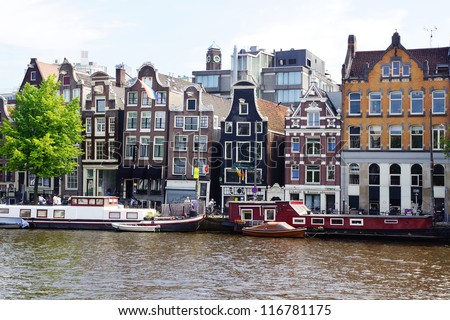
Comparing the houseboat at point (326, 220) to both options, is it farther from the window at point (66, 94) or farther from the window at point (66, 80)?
the window at point (66, 80)

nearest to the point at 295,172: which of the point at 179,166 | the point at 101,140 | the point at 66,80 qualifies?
the point at 179,166

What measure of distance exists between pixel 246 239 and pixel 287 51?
51.5 metres

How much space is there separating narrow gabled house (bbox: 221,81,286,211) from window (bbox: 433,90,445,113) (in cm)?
1380

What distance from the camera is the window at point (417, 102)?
5900cm

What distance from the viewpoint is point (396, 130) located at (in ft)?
196

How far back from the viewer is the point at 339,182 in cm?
6088

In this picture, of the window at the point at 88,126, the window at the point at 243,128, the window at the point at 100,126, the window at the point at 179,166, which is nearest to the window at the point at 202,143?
the window at the point at 179,166

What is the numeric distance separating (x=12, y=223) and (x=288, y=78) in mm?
46847

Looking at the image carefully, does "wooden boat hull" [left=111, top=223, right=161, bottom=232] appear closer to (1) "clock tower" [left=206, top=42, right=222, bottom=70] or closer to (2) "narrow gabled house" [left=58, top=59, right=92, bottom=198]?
(2) "narrow gabled house" [left=58, top=59, right=92, bottom=198]

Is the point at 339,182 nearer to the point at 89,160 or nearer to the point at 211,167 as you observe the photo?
the point at 211,167

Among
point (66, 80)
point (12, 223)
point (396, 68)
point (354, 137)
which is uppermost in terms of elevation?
point (66, 80)

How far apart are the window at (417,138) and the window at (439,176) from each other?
2.11 metres

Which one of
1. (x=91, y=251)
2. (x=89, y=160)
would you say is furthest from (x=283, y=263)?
(x=89, y=160)

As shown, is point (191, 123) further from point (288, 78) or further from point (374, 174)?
point (288, 78)
